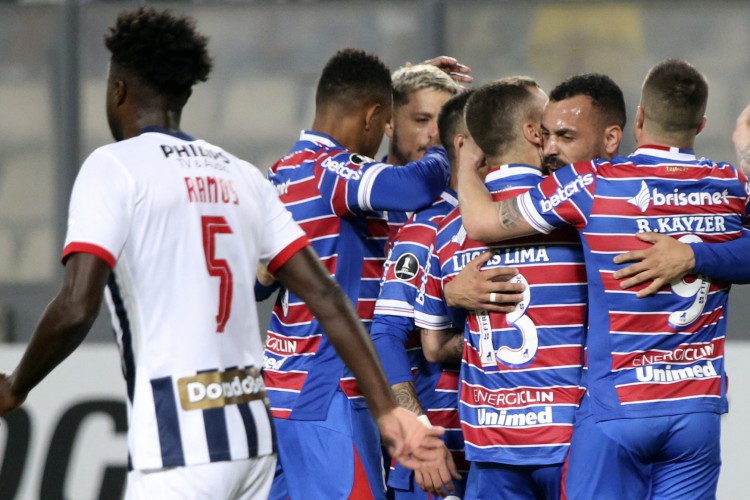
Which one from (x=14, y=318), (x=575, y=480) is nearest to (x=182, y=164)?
(x=575, y=480)

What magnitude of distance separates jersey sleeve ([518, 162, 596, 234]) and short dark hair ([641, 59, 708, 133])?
0.29 metres

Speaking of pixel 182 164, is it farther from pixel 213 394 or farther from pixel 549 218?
pixel 549 218

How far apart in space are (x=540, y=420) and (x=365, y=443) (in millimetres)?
774

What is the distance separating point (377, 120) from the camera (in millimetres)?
4695

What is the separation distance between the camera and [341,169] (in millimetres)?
4438

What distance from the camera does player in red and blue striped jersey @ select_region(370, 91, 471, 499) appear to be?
441 cm

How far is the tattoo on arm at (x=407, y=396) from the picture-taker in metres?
4.27

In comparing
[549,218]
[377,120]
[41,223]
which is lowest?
[41,223]

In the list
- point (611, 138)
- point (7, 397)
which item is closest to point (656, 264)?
point (611, 138)

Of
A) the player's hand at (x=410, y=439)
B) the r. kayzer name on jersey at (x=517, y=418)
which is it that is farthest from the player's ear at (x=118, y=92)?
the r. kayzer name on jersey at (x=517, y=418)

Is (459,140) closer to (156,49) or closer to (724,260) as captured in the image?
(724,260)

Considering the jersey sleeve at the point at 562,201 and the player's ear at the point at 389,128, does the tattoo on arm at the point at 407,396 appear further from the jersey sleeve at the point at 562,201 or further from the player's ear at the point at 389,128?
the player's ear at the point at 389,128

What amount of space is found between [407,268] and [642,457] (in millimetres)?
1110

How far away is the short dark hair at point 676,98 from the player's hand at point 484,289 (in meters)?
0.68
